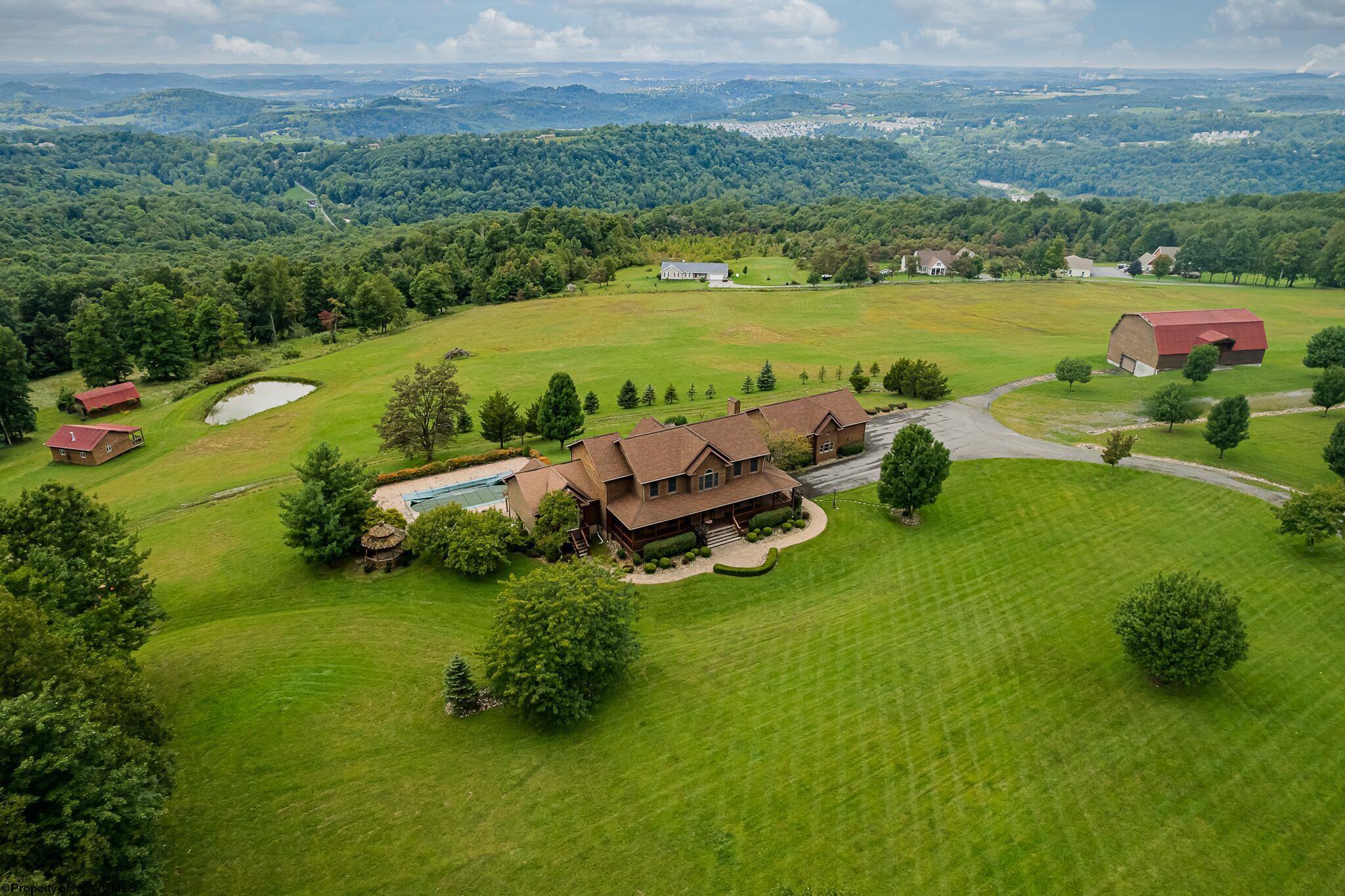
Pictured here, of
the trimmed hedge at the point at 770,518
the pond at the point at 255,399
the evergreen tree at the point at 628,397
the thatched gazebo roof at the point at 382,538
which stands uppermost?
the thatched gazebo roof at the point at 382,538

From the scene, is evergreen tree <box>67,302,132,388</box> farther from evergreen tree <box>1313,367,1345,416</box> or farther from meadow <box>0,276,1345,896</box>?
evergreen tree <box>1313,367,1345,416</box>

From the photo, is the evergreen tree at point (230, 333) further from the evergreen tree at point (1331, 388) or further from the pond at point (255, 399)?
the evergreen tree at point (1331, 388)

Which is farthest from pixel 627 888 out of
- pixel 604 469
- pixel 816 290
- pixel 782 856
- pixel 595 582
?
pixel 816 290

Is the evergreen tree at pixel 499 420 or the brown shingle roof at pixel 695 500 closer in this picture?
the brown shingle roof at pixel 695 500

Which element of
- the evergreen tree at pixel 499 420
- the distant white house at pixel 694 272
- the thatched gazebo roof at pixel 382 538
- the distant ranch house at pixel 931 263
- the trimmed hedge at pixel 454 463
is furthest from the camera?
the distant ranch house at pixel 931 263

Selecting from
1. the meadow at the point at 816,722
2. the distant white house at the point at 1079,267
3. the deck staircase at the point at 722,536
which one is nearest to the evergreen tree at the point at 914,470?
the meadow at the point at 816,722

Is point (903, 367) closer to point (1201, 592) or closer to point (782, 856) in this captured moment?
point (1201, 592)

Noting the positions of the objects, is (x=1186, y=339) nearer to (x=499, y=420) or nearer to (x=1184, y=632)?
(x=1184, y=632)
